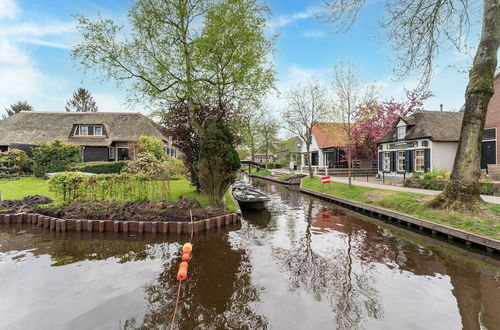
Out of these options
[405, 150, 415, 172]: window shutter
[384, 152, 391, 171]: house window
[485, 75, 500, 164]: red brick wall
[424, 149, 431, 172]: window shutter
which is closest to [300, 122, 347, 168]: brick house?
[384, 152, 391, 171]: house window

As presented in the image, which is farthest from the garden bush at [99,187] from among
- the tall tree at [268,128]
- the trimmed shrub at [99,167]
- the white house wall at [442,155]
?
the tall tree at [268,128]

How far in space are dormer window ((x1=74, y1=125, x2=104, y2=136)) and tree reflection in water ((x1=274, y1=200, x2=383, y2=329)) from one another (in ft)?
92.9

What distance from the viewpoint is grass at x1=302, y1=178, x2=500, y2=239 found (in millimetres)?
8023

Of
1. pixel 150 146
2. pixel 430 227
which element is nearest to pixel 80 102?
pixel 150 146

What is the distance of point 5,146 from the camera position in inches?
1076

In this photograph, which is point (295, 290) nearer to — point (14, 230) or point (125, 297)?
point (125, 297)

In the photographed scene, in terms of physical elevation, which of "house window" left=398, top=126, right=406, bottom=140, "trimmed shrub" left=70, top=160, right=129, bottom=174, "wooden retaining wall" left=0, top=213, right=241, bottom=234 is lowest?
"wooden retaining wall" left=0, top=213, right=241, bottom=234

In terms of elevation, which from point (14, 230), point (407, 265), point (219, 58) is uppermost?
point (219, 58)

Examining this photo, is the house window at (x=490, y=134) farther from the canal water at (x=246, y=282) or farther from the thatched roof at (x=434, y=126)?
the canal water at (x=246, y=282)

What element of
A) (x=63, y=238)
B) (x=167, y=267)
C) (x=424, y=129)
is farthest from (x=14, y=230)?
(x=424, y=129)

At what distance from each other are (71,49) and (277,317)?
14.5 meters

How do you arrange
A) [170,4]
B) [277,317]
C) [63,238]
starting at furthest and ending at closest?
[170,4]
[63,238]
[277,317]

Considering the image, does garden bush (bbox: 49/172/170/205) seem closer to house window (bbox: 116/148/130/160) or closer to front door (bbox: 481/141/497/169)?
house window (bbox: 116/148/130/160)

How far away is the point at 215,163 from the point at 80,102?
52860mm
